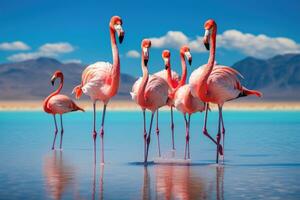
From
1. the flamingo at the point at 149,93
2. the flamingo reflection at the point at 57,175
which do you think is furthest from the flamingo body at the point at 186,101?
the flamingo reflection at the point at 57,175

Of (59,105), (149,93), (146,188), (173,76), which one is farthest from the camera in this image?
(59,105)

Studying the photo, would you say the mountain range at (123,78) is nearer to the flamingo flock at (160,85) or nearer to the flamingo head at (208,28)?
the flamingo flock at (160,85)

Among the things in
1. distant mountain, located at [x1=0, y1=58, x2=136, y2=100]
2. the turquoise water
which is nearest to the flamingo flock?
the turquoise water

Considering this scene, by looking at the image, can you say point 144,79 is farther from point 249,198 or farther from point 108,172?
point 249,198

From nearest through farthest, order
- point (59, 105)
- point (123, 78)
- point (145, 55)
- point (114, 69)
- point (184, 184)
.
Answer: point (184, 184)
point (145, 55)
point (114, 69)
point (59, 105)
point (123, 78)

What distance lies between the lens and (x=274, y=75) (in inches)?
6585

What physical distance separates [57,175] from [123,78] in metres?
166

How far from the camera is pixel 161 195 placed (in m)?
6.14

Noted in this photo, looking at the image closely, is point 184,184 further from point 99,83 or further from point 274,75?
point 274,75

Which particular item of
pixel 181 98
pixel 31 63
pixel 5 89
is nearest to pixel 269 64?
pixel 31 63

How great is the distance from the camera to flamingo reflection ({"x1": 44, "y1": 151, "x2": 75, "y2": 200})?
6426 millimetres

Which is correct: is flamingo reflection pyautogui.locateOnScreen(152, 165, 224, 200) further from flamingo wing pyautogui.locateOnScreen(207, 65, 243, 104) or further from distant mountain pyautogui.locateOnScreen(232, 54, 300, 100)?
distant mountain pyautogui.locateOnScreen(232, 54, 300, 100)

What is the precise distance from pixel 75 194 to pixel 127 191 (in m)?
0.55

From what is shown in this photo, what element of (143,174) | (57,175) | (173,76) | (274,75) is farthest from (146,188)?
(274,75)
